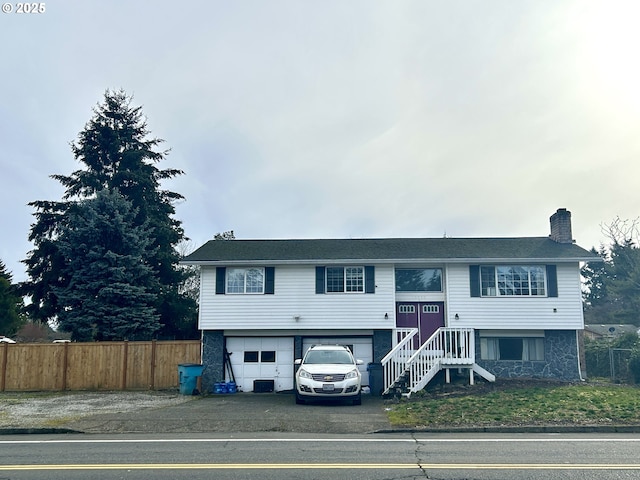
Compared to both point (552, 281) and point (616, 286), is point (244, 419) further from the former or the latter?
point (616, 286)

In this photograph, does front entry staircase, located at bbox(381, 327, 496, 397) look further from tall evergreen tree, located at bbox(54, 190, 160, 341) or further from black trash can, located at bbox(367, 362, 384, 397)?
tall evergreen tree, located at bbox(54, 190, 160, 341)

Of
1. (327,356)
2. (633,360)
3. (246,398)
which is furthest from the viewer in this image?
(633,360)

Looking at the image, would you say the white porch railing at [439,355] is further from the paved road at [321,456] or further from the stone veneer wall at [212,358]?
the stone veneer wall at [212,358]

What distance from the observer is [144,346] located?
2025 centimetres

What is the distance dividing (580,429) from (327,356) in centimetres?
751

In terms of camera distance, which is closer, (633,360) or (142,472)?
(142,472)

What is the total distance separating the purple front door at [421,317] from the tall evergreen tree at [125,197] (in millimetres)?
12703

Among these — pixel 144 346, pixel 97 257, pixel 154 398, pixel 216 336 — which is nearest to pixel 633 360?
pixel 216 336

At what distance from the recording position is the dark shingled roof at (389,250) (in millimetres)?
19750

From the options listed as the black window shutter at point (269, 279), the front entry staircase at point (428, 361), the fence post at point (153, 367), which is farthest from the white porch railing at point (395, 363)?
→ the fence post at point (153, 367)

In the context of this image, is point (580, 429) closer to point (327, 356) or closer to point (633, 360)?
point (327, 356)

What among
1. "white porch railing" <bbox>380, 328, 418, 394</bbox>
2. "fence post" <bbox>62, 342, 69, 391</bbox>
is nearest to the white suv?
"white porch railing" <bbox>380, 328, 418, 394</bbox>

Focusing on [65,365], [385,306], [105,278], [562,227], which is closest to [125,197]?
[105,278]

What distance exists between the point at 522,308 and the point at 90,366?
1631 cm
